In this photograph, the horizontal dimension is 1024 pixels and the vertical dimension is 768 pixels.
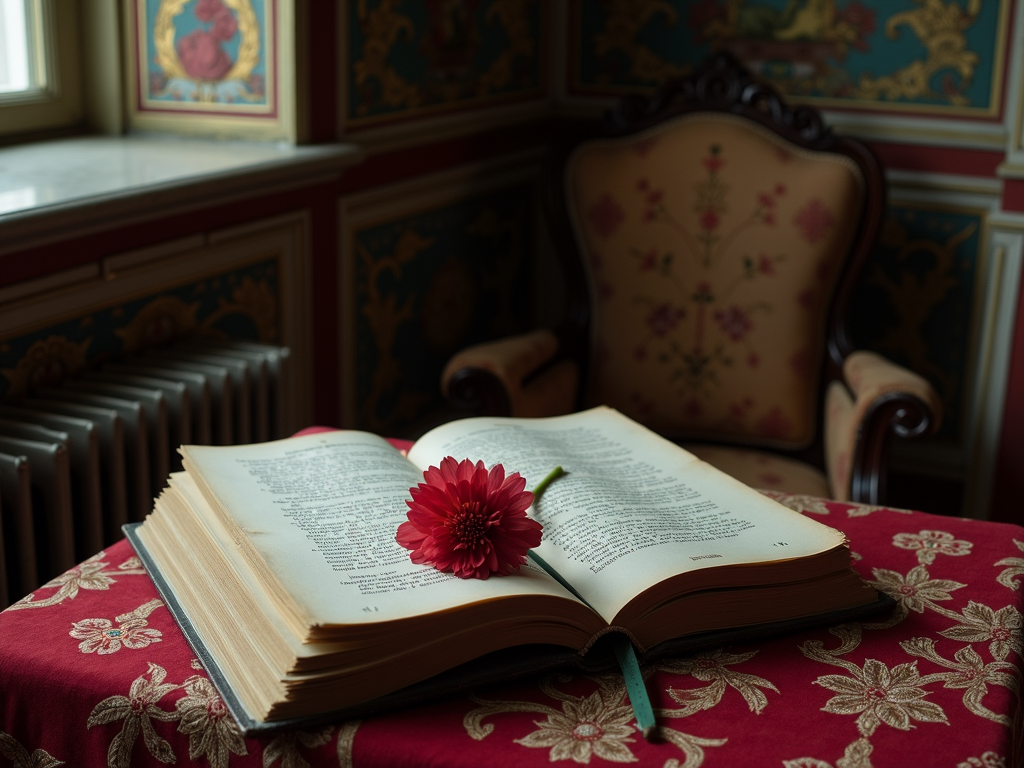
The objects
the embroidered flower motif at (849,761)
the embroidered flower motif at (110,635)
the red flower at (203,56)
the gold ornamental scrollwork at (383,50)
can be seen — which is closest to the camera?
the embroidered flower motif at (849,761)

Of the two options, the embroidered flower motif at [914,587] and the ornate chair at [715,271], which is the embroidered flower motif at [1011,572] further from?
the ornate chair at [715,271]

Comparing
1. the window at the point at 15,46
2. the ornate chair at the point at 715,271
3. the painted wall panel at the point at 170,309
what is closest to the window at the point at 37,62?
the window at the point at 15,46

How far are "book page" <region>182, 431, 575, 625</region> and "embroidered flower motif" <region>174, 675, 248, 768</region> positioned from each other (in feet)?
0.27

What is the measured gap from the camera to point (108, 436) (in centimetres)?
130

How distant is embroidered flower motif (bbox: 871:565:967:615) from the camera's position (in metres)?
0.81

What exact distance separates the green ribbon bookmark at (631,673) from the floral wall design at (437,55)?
1.36 meters

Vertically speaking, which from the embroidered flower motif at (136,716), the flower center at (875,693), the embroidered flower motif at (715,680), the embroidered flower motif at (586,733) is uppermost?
the flower center at (875,693)

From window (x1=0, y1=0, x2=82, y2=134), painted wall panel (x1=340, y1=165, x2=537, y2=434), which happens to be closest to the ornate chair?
painted wall panel (x1=340, y1=165, x2=537, y2=434)

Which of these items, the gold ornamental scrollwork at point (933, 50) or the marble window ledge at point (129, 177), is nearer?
the marble window ledge at point (129, 177)

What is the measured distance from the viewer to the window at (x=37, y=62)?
1.71 m

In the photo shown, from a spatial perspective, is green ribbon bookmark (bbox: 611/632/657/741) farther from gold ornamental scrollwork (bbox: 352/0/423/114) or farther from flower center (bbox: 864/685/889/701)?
gold ornamental scrollwork (bbox: 352/0/423/114)

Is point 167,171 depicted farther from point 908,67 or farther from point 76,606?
point 908,67

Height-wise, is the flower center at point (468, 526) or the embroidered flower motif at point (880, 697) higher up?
the flower center at point (468, 526)

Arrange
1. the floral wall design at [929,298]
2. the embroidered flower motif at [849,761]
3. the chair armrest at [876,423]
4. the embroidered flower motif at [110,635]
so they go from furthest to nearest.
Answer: the floral wall design at [929,298] → the chair armrest at [876,423] → the embroidered flower motif at [110,635] → the embroidered flower motif at [849,761]
